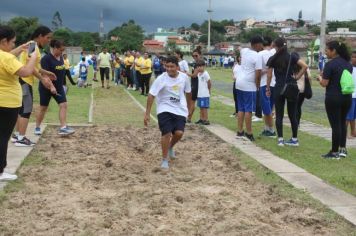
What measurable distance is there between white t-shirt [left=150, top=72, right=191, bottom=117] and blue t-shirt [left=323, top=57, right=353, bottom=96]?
7.63 feet

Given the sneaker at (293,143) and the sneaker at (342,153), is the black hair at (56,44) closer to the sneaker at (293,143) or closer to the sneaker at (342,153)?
the sneaker at (293,143)

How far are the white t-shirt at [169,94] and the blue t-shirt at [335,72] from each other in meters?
2.33

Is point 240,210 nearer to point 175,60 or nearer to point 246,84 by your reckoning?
point 175,60

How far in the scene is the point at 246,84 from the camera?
980 centimetres

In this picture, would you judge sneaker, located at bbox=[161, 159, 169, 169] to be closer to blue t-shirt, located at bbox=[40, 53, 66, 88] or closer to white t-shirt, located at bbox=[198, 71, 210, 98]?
blue t-shirt, located at bbox=[40, 53, 66, 88]

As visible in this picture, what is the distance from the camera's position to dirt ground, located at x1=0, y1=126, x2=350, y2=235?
483 centimetres

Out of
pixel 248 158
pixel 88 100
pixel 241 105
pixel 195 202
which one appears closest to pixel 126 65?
pixel 88 100

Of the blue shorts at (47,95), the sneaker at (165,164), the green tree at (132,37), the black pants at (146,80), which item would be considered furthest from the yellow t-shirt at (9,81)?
the green tree at (132,37)

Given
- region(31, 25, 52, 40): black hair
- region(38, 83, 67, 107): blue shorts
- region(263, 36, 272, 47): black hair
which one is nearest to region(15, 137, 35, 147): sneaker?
region(38, 83, 67, 107): blue shorts

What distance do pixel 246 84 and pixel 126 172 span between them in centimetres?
357

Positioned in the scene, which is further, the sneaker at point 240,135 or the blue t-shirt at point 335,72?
the sneaker at point 240,135

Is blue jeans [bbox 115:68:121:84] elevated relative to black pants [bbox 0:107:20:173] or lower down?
lower down

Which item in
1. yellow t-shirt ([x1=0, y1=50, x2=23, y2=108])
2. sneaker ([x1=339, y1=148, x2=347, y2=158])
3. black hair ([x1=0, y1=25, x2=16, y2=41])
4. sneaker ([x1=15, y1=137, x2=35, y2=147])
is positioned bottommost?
sneaker ([x1=339, y1=148, x2=347, y2=158])

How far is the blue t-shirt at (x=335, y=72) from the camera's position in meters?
8.04
